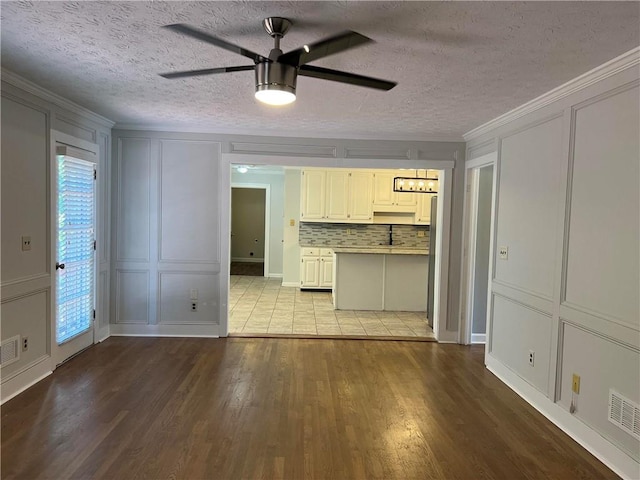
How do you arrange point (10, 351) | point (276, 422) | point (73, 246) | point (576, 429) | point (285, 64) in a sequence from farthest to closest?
1. point (73, 246)
2. point (10, 351)
3. point (276, 422)
4. point (576, 429)
5. point (285, 64)

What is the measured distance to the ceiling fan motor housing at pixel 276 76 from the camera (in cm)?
197

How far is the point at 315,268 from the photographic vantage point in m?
7.92

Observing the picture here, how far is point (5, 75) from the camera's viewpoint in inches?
116

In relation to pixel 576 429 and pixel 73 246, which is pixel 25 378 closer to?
pixel 73 246

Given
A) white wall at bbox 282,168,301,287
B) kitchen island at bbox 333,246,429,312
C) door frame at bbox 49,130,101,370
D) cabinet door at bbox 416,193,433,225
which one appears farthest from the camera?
white wall at bbox 282,168,301,287

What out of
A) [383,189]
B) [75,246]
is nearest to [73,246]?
[75,246]

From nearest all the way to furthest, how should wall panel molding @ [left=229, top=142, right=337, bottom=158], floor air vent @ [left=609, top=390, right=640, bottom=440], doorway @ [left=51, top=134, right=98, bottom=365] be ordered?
floor air vent @ [left=609, top=390, right=640, bottom=440], doorway @ [left=51, top=134, right=98, bottom=365], wall panel molding @ [left=229, top=142, right=337, bottom=158]

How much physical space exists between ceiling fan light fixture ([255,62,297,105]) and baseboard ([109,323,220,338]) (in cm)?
344

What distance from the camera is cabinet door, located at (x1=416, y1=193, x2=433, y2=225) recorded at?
7.82 meters

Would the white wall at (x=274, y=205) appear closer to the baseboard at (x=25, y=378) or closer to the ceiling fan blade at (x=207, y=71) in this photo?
the baseboard at (x=25, y=378)

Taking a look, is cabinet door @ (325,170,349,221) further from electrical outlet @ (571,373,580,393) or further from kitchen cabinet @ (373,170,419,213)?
electrical outlet @ (571,373,580,393)

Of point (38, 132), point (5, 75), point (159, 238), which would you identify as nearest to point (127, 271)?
point (159, 238)

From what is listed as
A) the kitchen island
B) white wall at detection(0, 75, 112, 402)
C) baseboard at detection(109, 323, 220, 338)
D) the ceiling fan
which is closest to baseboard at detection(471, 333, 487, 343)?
the kitchen island

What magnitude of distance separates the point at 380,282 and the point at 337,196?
2.06 meters
